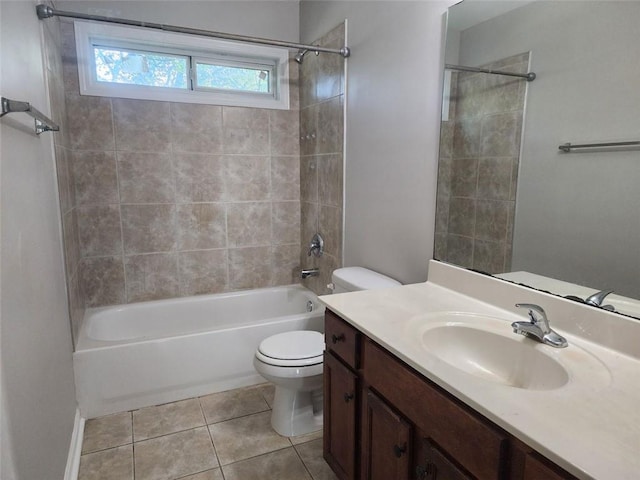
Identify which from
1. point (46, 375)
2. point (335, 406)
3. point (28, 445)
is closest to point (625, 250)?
point (335, 406)

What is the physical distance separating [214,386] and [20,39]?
1.93 metres

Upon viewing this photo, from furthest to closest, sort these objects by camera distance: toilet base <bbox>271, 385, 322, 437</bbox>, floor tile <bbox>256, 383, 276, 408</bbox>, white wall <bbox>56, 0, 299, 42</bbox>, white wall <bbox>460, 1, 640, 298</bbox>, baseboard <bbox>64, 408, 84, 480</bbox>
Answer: white wall <bbox>56, 0, 299, 42</bbox>
floor tile <bbox>256, 383, 276, 408</bbox>
toilet base <bbox>271, 385, 322, 437</bbox>
baseboard <bbox>64, 408, 84, 480</bbox>
white wall <bbox>460, 1, 640, 298</bbox>

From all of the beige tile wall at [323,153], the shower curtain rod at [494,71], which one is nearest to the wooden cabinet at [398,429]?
the shower curtain rod at [494,71]

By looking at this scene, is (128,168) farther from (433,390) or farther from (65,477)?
(433,390)

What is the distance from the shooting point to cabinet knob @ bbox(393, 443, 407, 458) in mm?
1121

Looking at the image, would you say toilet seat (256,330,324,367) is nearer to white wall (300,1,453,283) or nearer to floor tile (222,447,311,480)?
floor tile (222,447,311,480)

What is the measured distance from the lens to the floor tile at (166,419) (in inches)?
80.6

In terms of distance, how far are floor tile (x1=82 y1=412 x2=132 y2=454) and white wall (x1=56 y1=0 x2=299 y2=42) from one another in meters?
2.37

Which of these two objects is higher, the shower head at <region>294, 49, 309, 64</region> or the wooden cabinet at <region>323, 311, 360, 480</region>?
the shower head at <region>294, 49, 309, 64</region>

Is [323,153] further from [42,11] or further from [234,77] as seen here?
[42,11]

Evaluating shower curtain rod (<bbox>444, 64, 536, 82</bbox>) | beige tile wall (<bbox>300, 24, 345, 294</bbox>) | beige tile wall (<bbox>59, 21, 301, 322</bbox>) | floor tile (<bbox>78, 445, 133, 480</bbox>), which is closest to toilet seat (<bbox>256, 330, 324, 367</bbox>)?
beige tile wall (<bbox>300, 24, 345, 294</bbox>)

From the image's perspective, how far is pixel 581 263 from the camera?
1.22m

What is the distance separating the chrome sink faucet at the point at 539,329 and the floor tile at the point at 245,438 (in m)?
1.31

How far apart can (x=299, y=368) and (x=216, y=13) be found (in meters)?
2.39
